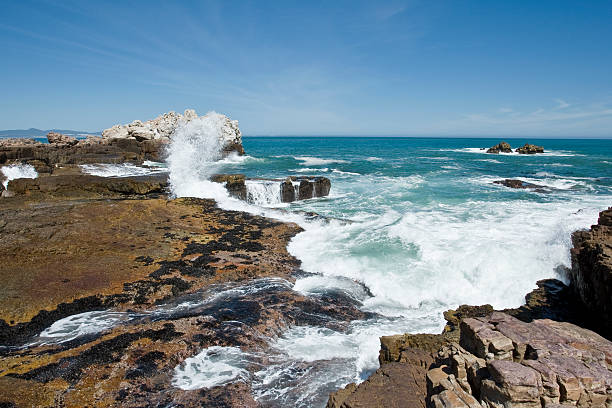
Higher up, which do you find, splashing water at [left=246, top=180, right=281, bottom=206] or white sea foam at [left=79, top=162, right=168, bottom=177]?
white sea foam at [left=79, top=162, right=168, bottom=177]

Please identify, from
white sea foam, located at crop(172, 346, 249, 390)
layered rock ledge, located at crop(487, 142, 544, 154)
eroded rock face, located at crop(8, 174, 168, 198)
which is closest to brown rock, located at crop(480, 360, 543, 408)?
white sea foam, located at crop(172, 346, 249, 390)

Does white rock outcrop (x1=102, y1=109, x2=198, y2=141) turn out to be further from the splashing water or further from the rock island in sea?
the rock island in sea

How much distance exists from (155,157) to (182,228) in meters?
29.1

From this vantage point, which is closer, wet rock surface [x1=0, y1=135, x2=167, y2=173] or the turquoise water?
the turquoise water

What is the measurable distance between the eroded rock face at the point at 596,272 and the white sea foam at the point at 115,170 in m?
24.1

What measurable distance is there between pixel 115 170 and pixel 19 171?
18.3 feet

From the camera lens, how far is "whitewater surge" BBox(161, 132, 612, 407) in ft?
18.1

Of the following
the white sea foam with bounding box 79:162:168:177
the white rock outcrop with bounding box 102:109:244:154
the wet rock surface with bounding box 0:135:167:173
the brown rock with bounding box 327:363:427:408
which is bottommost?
the brown rock with bounding box 327:363:427:408

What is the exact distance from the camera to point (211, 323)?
651 centimetres

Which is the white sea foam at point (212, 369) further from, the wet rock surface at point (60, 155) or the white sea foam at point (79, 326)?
the wet rock surface at point (60, 155)

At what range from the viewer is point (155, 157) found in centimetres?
3769

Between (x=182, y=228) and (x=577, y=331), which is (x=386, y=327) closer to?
(x=577, y=331)

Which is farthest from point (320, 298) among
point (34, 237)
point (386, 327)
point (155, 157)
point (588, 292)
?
point (155, 157)

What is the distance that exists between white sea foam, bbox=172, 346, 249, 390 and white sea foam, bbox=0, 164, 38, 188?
22.3 m
